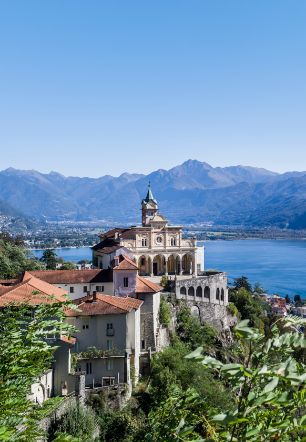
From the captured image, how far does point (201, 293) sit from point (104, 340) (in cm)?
1488

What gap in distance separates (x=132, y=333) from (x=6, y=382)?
17830mm

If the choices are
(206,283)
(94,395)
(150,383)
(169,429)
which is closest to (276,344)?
(169,429)

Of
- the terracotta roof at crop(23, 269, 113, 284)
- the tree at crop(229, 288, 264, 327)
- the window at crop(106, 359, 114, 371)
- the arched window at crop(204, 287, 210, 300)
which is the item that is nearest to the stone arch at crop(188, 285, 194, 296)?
the arched window at crop(204, 287, 210, 300)

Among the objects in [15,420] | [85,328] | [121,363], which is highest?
[15,420]

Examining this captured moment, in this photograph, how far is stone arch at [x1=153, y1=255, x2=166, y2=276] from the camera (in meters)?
39.3

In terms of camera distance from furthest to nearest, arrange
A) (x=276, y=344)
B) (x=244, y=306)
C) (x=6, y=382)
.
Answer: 1. (x=244, y=306)
2. (x=6, y=382)
3. (x=276, y=344)

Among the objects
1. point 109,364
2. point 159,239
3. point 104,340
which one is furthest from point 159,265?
point 109,364

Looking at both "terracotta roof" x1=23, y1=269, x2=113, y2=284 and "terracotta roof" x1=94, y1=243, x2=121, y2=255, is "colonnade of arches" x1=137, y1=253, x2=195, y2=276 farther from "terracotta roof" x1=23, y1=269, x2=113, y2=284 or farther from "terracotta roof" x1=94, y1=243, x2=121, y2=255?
Result: "terracotta roof" x1=23, y1=269, x2=113, y2=284

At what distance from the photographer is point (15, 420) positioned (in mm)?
4672

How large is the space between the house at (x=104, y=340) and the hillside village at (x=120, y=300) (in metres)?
0.04

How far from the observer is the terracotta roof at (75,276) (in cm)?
2805

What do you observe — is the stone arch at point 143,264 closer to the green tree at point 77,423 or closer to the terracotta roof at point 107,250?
the terracotta roof at point 107,250

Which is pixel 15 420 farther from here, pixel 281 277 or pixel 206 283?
pixel 281 277

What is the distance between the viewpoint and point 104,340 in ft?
72.0
